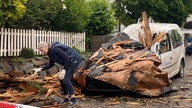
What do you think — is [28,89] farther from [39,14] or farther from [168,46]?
[168,46]

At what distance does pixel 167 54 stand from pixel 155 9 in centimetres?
1078

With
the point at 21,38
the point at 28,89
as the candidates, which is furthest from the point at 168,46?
the point at 21,38

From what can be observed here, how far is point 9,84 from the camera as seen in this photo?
9344 mm

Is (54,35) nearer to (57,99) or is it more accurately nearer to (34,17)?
(34,17)

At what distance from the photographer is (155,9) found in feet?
68.8

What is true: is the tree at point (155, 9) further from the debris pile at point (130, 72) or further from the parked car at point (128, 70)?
the debris pile at point (130, 72)

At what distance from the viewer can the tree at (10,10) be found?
1047 centimetres

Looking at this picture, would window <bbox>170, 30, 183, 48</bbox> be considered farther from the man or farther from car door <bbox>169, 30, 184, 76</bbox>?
the man

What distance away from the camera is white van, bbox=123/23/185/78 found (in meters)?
10.4

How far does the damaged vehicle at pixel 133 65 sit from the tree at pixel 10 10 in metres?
2.99

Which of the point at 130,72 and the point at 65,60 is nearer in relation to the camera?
the point at 65,60

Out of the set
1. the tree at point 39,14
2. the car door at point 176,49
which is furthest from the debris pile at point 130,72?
the tree at point 39,14

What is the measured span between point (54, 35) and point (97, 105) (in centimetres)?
567

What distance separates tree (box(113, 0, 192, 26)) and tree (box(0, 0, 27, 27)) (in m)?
11.4
